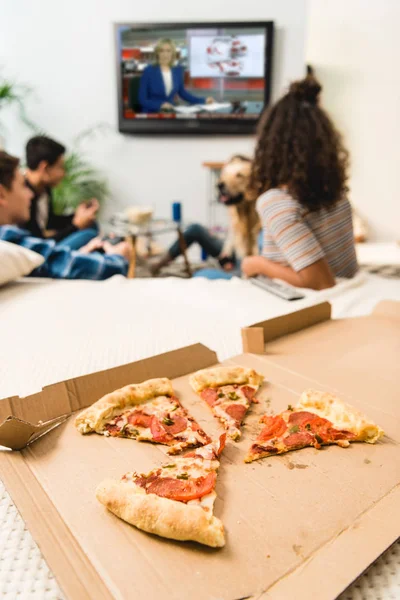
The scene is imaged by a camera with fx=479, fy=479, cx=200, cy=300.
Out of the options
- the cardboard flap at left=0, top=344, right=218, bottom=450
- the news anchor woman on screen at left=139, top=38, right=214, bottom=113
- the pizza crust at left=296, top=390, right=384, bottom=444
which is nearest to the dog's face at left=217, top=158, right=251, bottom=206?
the news anchor woman on screen at left=139, top=38, right=214, bottom=113

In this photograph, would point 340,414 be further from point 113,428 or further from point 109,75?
point 109,75

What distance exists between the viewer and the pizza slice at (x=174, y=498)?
0.47 meters

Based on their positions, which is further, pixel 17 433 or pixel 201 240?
pixel 201 240

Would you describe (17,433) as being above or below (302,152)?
below

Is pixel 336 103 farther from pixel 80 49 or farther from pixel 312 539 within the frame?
pixel 312 539

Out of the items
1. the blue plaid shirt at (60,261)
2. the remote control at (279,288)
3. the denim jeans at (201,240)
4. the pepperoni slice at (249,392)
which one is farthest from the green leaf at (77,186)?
the pepperoni slice at (249,392)

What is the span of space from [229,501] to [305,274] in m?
1.00

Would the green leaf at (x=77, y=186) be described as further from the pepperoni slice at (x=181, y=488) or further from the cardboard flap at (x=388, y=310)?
the pepperoni slice at (x=181, y=488)

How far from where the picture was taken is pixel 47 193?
3.38 metres

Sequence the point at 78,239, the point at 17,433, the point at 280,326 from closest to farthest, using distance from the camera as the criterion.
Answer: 1. the point at 17,433
2. the point at 280,326
3. the point at 78,239

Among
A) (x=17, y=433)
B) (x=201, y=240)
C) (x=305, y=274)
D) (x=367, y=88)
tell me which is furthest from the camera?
(x=367, y=88)

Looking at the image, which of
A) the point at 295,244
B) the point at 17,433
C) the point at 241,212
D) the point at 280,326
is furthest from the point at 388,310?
the point at 241,212

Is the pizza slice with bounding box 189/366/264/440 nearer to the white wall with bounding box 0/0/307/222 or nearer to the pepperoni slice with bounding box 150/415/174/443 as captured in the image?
the pepperoni slice with bounding box 150/415/174/443

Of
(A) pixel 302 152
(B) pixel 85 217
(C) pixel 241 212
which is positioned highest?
(A) pixel 302 152
